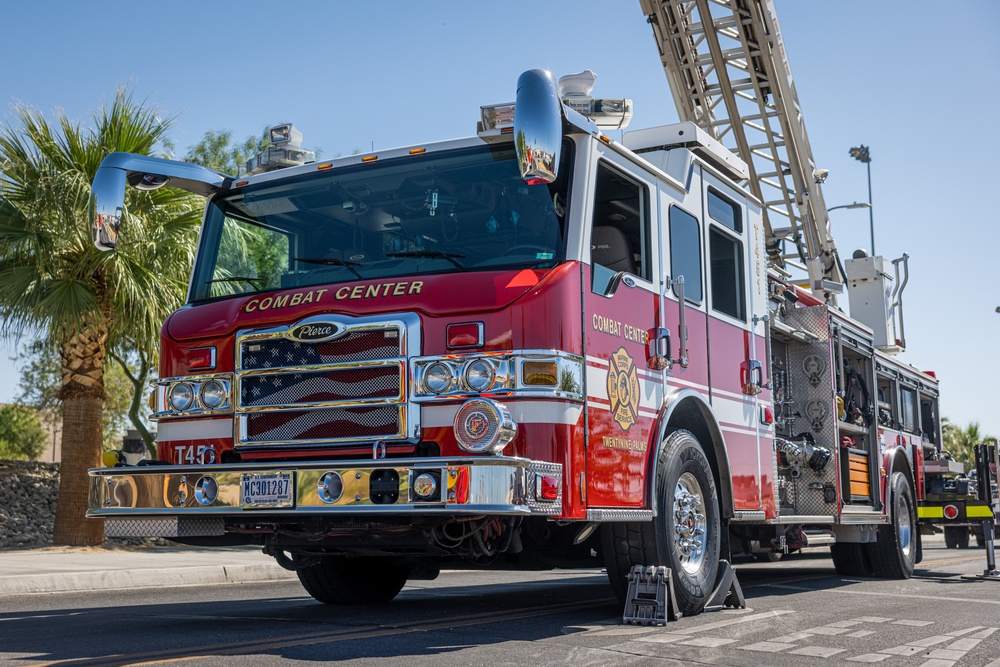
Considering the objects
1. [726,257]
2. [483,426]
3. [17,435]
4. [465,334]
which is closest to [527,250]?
[465,334]

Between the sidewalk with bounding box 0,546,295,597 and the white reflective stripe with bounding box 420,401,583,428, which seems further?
the sidewalk with bounding box 0,546,295,597

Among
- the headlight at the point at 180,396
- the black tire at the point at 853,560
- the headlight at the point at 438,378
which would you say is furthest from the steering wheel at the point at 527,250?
the black tire at the point at 853,560

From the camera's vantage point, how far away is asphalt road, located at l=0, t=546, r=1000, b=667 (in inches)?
206

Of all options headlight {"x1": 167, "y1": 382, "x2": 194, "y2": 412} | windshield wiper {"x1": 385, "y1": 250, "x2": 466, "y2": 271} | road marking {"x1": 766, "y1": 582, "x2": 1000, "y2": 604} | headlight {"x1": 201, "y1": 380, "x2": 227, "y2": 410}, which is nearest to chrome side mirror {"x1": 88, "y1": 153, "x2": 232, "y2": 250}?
headlight {"x1": 167, "y1": 382, "x2": 194, "y2": 412}

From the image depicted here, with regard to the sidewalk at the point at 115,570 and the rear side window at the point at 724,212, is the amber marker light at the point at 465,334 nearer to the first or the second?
the rear side window at the point at 724,212

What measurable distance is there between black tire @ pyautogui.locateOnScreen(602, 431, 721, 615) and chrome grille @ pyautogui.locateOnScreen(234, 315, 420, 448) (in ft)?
5.26

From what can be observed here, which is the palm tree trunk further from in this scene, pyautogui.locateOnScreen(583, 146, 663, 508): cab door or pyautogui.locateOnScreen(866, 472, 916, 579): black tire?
pyautogui.locateOnScreen(583, 146, 663, 508): cab door

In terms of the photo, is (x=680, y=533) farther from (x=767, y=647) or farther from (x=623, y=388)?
(x=767, y=647)

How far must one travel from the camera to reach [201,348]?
21.3ft

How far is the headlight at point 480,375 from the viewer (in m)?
5.73

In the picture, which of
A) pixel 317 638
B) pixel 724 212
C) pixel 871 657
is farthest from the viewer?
pixel 724 212

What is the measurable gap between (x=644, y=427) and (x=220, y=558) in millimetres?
9146

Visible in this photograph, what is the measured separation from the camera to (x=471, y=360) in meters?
5.77

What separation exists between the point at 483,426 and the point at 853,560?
7.21 metres
